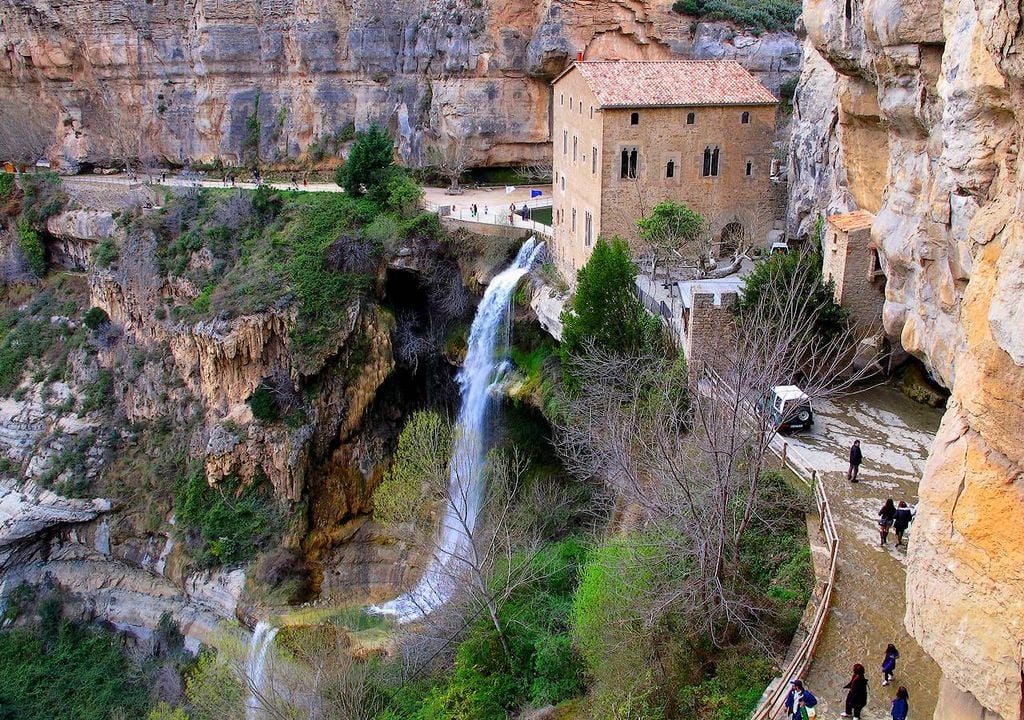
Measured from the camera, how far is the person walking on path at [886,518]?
52.8ft

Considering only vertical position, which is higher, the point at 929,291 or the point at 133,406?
the point at 929,291

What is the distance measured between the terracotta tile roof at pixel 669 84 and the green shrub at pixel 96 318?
83.4 ft

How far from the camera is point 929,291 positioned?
1625 centimetres

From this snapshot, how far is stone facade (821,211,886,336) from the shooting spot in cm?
2241

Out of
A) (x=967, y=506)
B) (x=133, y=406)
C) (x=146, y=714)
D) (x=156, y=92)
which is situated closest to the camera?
(x=967, y=506)

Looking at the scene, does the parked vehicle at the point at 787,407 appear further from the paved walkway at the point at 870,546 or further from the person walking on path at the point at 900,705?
the person walking on path at the point at 900,705

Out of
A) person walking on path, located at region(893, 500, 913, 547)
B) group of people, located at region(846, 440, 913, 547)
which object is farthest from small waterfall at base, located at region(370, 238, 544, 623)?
person walking on path, located at region(893, 500, 913, 547)

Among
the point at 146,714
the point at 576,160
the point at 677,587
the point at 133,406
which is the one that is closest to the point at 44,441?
the point at 133,406

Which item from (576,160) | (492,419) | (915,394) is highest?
(576,160)

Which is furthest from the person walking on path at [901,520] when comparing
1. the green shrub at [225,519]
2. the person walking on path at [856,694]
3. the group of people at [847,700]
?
the green shrub at [225,519]

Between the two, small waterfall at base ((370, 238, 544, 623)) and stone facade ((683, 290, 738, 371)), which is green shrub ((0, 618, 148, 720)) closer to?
small waterfall at base ((370, 238, 544, 623))

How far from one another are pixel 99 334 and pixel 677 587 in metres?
34.3

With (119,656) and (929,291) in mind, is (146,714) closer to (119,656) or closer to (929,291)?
(119,656)

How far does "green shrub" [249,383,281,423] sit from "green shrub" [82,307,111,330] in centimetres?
1181
